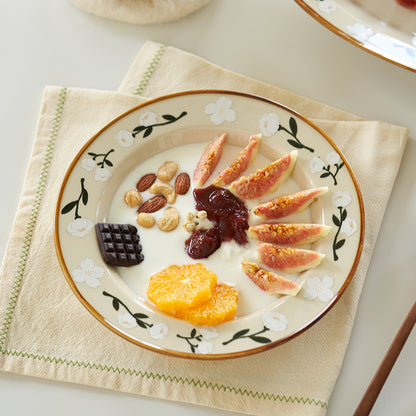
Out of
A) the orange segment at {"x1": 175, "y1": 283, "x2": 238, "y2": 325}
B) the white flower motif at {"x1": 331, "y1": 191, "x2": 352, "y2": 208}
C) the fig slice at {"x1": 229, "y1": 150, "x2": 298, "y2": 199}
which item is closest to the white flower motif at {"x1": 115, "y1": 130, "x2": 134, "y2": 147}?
the fig slice at {"x1": 229, "y1": 150, "x2": 298, "y2": 199}

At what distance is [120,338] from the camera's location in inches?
74.2

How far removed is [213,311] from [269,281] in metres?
0.20

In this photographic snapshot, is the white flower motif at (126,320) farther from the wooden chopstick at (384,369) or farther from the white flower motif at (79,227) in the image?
the wooden chopstick at (384,369)

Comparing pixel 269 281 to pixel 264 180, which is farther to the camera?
pixel 264 180

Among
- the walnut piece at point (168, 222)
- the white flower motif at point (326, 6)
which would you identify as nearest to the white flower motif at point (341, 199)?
the walnut piece at point (168, 222)

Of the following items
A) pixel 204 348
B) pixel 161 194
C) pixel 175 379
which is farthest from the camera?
pixel 161 194

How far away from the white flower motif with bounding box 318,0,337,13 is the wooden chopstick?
1010 mm

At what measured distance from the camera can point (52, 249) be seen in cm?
198

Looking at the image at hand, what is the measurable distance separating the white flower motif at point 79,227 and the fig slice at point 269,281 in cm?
50

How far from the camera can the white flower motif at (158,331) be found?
69.6 inches

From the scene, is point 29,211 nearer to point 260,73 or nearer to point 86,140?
point 86,140

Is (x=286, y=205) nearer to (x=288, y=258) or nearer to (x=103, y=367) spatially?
(x=288, y=258)

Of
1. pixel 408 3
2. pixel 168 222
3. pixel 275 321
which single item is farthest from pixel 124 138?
pixel 408 3

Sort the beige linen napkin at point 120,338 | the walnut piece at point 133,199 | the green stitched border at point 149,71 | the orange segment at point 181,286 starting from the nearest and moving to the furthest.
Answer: the orange segment at point 181,286 < the beige linen napkin at point 120,338 < the walnut piece at point 133,199 < the green stitched border at point 149,71
